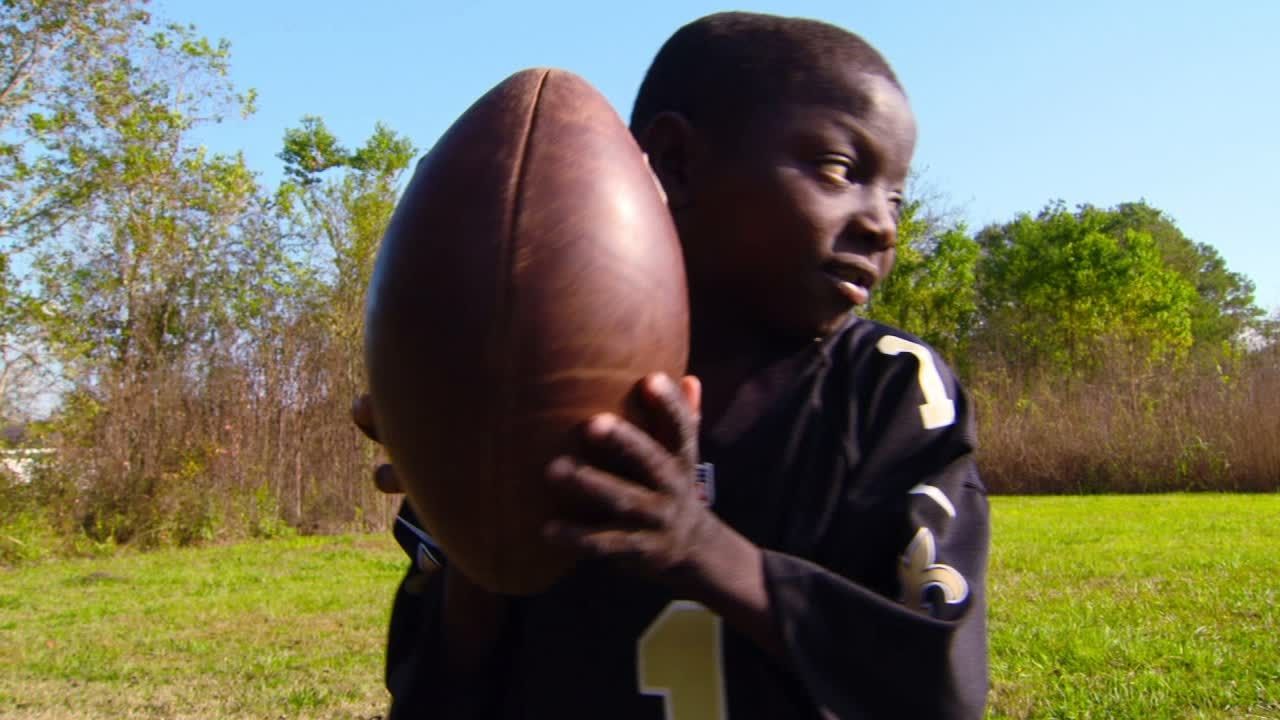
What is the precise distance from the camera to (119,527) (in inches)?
509

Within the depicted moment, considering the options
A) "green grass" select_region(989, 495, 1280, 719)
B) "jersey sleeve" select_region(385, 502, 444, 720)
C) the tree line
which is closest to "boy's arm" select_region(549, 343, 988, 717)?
"jersey sleeve" select_region(385, 502, 444, 720)

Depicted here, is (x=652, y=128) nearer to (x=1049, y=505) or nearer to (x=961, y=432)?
(x=961, y=432)

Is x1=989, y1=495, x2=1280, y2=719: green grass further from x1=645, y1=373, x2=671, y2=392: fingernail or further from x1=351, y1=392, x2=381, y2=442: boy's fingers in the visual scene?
x1=645, y1=373, x2=671, y2=392: fingernail

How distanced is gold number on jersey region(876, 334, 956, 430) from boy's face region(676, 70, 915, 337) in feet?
0.30

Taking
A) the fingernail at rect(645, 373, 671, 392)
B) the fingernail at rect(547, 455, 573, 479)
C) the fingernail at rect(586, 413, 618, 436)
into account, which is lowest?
the fingernail at rect(547, 455, 573, 479)

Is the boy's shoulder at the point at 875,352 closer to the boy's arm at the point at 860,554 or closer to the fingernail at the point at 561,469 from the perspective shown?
the boy's arm at the point at 860,554

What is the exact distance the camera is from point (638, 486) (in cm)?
111

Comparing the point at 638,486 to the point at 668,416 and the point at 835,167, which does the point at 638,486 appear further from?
the point at 835,167

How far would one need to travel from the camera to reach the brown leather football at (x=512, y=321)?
117cm

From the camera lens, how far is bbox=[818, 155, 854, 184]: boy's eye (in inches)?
57.4

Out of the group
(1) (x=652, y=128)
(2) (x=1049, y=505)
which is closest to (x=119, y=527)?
(2) (x=1049, y=505)

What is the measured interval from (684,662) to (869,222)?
0.59m

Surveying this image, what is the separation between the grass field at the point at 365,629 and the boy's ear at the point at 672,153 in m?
3.70

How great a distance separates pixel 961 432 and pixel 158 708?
4859mm
